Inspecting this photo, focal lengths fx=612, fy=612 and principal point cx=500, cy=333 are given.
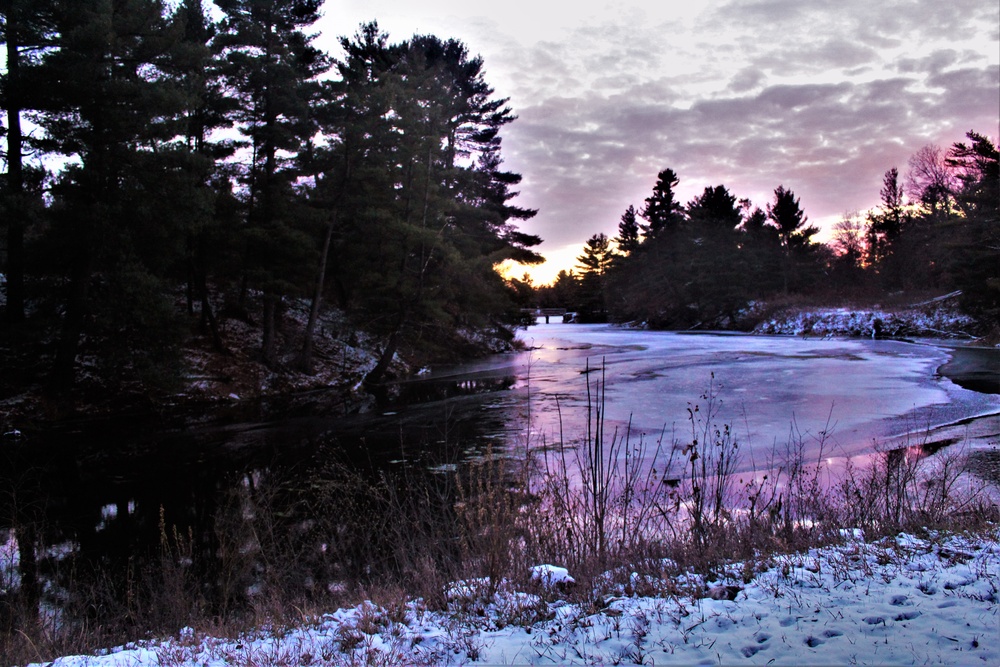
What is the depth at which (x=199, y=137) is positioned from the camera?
68.5ft

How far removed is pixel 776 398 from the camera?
16.8m

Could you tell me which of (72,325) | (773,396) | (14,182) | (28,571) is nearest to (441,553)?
(28,571)

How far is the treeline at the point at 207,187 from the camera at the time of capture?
14859mm

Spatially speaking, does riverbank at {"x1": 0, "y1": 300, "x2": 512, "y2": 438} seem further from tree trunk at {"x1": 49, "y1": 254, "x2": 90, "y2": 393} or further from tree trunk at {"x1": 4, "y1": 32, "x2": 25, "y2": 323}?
tree trunk at {"x1": 4, "y1": 32, "x2": 25, "y2": 323}

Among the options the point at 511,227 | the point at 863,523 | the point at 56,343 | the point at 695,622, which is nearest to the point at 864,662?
the point at 695,622

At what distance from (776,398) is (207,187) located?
18181 millimetres

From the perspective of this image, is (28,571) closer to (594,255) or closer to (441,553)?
(441,553)

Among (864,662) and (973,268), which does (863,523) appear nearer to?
(864,662)

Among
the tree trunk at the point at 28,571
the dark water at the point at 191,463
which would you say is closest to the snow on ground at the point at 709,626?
the tree trunk at the point at 28,571

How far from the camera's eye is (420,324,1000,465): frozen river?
11.9m

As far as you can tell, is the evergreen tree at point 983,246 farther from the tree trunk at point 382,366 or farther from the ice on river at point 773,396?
the tree trunk at point 382,366

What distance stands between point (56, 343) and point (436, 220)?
544 inches

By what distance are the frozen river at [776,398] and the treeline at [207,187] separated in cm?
757

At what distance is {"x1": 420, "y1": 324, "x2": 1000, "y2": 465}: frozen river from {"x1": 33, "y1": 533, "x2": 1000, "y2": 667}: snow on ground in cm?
249
